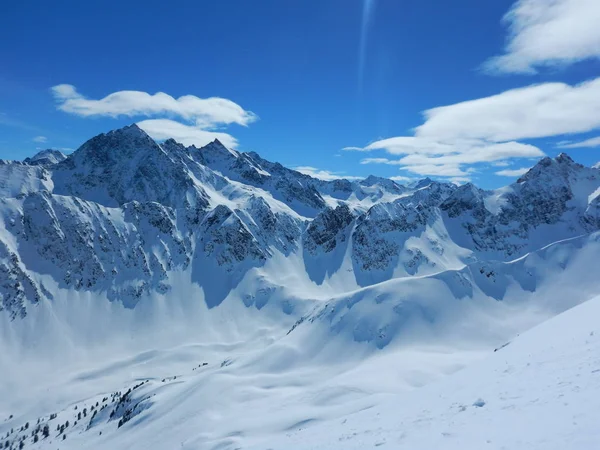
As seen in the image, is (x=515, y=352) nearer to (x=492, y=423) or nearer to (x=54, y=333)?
(x=492, y=423)

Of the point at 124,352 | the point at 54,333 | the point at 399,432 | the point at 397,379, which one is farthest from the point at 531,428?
the point at 54,333

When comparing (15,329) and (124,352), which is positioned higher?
(15,329)

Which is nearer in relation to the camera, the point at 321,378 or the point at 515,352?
the point at 515,352

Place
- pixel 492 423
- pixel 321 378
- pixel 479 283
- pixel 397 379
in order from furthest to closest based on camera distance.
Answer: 1. pixel 479 283
2. pixel 321 378
3. pixel 397 379
4. pixel 492 423

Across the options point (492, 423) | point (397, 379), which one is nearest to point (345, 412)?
point (397, 379)

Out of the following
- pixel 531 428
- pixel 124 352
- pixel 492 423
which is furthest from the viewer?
pixel 124 352

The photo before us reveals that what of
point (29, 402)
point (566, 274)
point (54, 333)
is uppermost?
point (54, 333)

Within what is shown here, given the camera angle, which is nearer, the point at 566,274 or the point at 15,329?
the point at 566,274

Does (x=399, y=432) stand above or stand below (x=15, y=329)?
below

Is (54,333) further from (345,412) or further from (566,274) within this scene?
(566,274)
